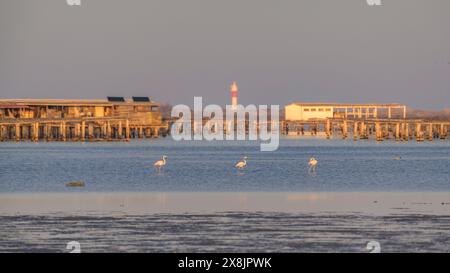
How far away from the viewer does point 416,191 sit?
4300 cm

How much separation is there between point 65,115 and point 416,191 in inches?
4872

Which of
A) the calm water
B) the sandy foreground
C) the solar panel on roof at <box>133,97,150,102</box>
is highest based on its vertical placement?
the solar panel on roof at <box>133,97,150,102</box>

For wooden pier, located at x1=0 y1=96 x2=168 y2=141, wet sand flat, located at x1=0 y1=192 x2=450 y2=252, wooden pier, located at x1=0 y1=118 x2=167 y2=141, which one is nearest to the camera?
wet sand flat, located at x1=0 y1=192 x2=450 y2=252

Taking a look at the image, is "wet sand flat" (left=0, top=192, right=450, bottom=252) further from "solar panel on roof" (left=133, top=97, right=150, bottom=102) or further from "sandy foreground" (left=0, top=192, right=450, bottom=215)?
"solar panel on roof" (left=133, top=97, right=150, bottom=102)

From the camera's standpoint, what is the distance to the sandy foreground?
109 ft

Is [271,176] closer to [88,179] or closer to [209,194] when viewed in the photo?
[88,179]

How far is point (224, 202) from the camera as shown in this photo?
36.5 m

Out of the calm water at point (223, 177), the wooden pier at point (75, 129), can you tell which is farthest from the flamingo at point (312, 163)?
the wooden pier at point (75, 129)

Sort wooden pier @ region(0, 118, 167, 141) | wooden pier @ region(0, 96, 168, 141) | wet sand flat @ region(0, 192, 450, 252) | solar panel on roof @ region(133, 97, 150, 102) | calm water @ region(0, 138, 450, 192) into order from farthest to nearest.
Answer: solar panel on roof @ region(133, 97, 150, 102) → wooden pier @ region(0, 96, 168, 141) → wooden pier @ region(0, 118, 167, 141) → calm water @ region(0, 138, 450, 192) → wet sand flat @ region(0, 192, 450, 252)

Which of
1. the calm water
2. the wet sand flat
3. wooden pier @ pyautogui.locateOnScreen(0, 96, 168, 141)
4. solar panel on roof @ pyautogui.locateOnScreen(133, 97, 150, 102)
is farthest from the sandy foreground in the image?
solar panel on roof @ pyautogui.locateOnScreen(133, 97, 150, 102)

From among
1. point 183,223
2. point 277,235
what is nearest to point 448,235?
point 277,235

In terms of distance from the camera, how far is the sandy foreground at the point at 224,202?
3316cm

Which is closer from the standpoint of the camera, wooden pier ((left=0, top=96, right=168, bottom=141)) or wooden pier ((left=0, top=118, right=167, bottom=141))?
wooden pier ((left=0, top=118, right=167, bottom=141))

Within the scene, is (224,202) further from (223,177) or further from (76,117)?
(76,117)
